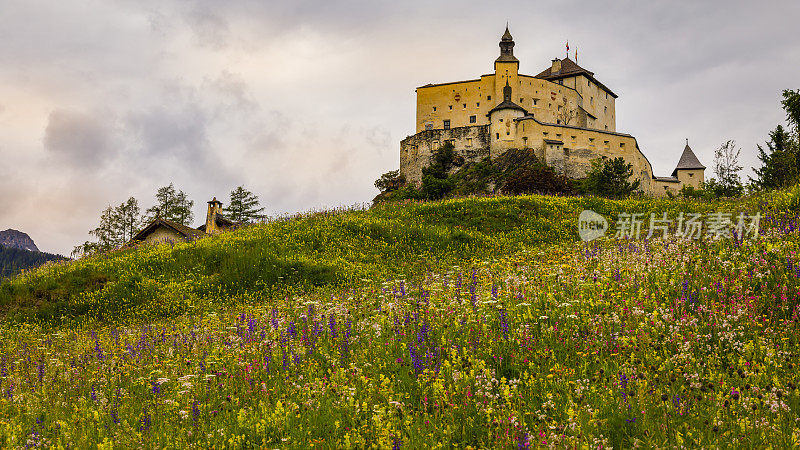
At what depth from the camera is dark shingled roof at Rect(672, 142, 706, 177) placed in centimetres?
9225

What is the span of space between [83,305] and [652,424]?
20096 millimetres

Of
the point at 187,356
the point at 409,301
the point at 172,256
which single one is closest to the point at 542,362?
the point at 409,301

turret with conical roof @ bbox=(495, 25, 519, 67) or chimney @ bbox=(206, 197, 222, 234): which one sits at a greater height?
turret with conical roof @ bbox=(495, 25, 519, 67)

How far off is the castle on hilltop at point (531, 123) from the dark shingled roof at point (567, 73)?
0.57 feet

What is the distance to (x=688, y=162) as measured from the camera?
Result: 93062mm

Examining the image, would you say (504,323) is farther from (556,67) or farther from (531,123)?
(556,67)

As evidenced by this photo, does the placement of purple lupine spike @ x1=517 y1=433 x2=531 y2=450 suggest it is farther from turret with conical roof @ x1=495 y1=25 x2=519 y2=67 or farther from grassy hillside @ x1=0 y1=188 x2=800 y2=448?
turret with conical roof @ x1=495 y1=25 x2=519 y2=67

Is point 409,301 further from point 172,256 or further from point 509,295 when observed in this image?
point 172,256

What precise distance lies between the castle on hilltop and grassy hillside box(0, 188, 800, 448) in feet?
234

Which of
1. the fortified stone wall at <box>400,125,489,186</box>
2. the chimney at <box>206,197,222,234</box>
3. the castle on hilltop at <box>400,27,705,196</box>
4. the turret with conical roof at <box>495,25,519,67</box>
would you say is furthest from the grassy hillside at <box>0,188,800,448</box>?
the turret with conical roof at <box>495,25,519,67</box>

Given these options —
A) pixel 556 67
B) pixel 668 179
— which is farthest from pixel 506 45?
pixel 668 179

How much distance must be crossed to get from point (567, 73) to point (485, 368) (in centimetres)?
10642

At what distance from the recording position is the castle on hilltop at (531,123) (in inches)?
3233

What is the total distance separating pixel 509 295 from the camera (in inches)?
367
